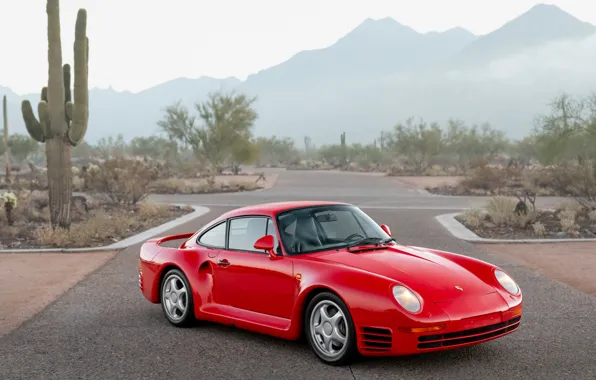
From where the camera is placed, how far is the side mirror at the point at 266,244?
274 inches

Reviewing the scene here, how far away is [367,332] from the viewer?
6094 mm

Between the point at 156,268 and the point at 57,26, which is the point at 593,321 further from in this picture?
the point at 57,26

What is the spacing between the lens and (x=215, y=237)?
7.89 metres

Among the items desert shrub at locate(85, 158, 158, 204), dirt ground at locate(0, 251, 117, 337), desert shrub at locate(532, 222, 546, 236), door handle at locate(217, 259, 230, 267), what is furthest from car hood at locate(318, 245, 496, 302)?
desert shrub at locate(85, 158, 158, 204)

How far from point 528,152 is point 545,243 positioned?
219ft

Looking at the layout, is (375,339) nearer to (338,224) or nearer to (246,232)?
(338,224)

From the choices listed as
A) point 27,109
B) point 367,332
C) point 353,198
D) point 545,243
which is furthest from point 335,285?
point 353,198

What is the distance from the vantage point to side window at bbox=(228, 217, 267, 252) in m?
7.40

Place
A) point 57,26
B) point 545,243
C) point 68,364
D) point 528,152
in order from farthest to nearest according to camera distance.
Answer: point 528,152 → point 57,26 → point 545,243 → point 68,364

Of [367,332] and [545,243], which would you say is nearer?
[367,332]

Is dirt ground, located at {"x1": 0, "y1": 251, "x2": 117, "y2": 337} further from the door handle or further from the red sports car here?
the door handle

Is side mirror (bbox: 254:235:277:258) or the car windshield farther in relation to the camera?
the car windshield

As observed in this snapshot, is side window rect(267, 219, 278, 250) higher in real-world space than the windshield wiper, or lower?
higher

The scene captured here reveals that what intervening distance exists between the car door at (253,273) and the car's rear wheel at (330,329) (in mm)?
279
